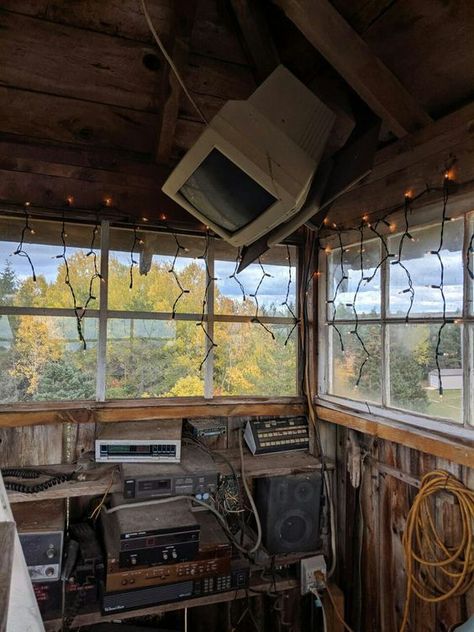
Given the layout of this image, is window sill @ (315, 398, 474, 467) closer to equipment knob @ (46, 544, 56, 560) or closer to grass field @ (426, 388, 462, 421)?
grass field @ (426, 388, 462, 421)

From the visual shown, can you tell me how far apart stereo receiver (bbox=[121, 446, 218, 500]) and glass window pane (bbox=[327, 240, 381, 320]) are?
1.09m

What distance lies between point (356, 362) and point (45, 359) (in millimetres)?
1630

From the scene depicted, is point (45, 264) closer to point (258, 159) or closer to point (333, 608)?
point (258, 159)

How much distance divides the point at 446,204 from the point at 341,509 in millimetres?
1708

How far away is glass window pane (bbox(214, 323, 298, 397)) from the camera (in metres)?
2.33

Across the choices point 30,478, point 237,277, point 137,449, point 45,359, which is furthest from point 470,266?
point 30,478

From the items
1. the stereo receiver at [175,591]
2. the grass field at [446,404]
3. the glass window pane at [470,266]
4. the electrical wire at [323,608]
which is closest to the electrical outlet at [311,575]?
the electrical wire at [323,608]

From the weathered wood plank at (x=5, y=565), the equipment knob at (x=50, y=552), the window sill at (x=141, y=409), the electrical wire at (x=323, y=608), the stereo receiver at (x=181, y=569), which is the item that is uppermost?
the window sill at (x=141, y=409)

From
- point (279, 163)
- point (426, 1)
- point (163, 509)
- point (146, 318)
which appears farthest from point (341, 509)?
point (426, 1)

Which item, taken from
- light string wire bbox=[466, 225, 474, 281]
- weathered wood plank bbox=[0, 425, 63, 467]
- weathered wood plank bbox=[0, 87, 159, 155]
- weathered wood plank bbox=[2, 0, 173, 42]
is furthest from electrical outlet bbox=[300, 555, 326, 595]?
weathered wood plank bbox=[2, 0, 173, 42]

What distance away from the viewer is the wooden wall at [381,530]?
1592 millimetres

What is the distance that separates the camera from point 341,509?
7.45 ft

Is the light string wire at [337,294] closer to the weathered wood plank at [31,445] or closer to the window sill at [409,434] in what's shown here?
the window sill at [409,434]

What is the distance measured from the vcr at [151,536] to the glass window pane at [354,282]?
1.31 metres
